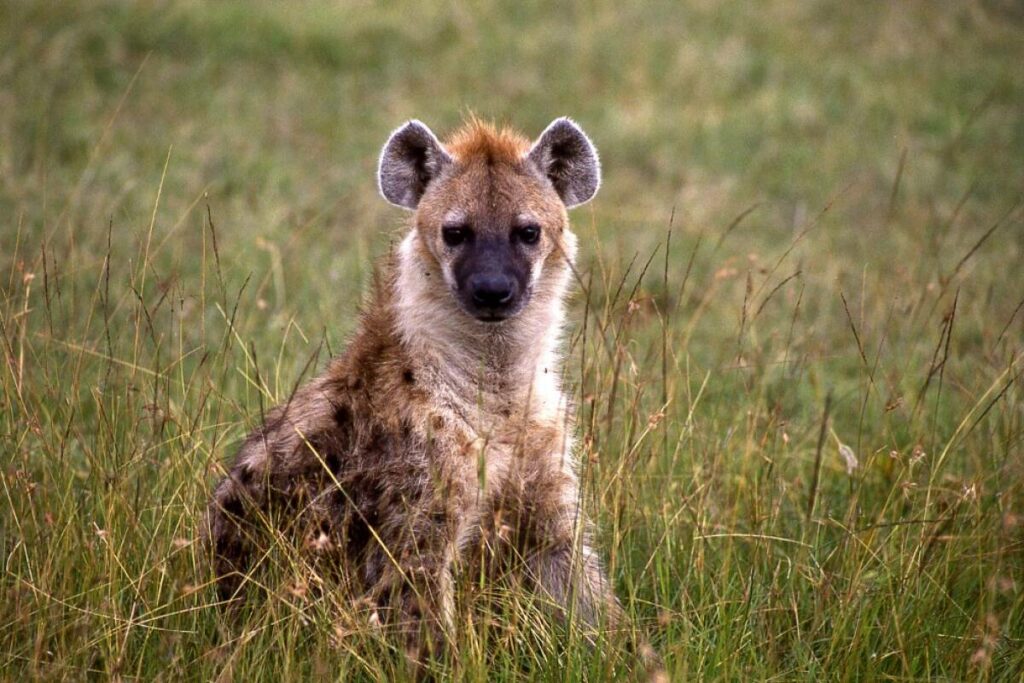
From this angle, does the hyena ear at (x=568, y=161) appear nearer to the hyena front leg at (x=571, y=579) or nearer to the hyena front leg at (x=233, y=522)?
the hyena front leg at (x=571, y=579)

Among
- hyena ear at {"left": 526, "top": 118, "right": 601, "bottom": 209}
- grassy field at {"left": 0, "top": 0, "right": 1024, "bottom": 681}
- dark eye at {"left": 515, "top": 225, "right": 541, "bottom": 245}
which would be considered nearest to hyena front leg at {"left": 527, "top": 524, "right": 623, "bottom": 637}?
grassy field at {"left": 0, "top": 0, "right": 1024, "bottom": 681}

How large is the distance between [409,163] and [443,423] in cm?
104

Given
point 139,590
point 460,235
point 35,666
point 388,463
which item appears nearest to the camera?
point 35,666

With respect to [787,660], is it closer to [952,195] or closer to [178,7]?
[952,195]

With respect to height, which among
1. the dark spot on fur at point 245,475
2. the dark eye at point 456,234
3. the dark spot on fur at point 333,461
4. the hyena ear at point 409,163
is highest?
the hyena ear at point 409,163

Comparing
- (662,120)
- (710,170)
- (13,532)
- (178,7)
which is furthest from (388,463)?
(178,7)

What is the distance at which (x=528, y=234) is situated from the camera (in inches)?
165

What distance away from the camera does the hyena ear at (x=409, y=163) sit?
4.33 meters

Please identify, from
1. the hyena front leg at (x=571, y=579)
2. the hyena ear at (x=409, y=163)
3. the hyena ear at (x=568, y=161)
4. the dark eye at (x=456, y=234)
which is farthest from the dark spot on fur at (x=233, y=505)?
the hyena ear at (x=568, y=161)

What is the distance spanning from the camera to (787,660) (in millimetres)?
3670

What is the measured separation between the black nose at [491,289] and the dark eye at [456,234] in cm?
24

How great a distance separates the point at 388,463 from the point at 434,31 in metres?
7.43

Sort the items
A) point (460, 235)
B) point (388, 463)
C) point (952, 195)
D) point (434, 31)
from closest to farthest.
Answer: point (388, 463), point (460, 235), point (952, 195), point (434, 31)

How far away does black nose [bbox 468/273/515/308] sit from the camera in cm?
391
